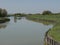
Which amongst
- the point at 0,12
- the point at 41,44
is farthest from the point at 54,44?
the point at 0,12

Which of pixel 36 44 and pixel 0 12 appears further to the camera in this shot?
pixel 0 12

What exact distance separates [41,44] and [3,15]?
54.6 m

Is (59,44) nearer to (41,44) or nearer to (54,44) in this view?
(54,44)

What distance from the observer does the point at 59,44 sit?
10.3m

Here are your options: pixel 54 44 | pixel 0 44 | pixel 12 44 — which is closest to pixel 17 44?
pixel 12 44

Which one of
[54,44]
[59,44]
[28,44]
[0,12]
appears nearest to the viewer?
[59,44]

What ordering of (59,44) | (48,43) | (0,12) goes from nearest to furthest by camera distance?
(59,44), (48,43), (0,12)

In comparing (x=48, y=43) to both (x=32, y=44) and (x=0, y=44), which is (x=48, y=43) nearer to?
(x=32, y=44)

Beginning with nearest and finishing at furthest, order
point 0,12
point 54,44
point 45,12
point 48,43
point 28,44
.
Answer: point 54,44 → point 48,43 → point 28,44 → point 0,12 → point 45,12

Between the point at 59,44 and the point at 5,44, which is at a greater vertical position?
the point at 59,44

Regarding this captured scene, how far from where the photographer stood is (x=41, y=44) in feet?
50.1

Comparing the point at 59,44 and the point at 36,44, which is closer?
the point at 59,44

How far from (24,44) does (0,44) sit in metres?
2.09

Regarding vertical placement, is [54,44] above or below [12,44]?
above
